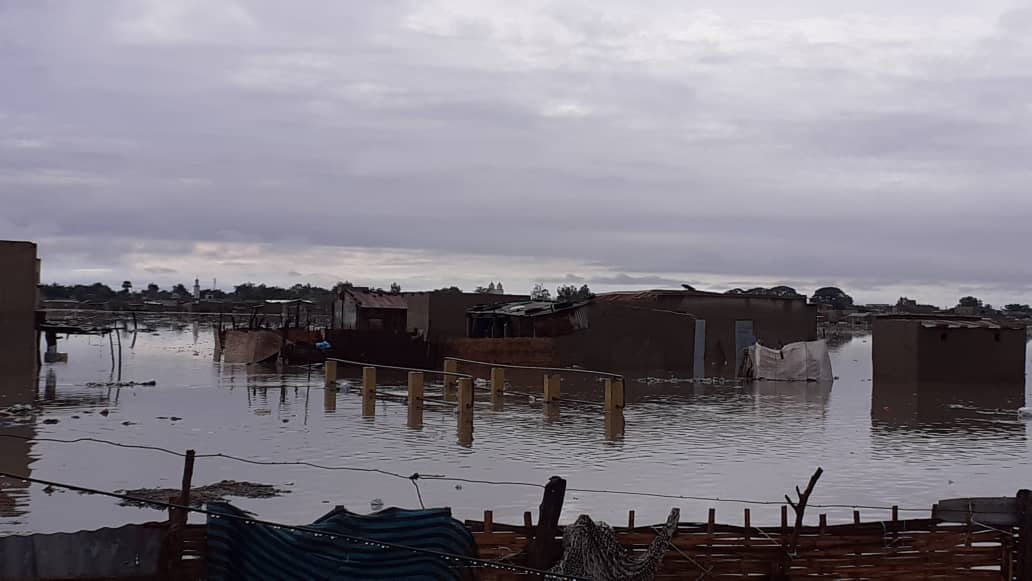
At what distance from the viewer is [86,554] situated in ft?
22.0

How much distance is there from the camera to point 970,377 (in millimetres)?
33469

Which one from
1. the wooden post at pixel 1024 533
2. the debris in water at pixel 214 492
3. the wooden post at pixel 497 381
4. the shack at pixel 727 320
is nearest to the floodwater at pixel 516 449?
the debris in water at pixel 214 492

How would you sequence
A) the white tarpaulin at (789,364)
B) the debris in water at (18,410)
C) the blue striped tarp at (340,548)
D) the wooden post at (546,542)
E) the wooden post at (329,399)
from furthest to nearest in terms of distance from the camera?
1. the white tarpaulin at (789,364)
2. the wooden post at (329,399)
3. the debris in water at (18,410)
4. the wooden post at (546,542)
5. the blue striped tarp at (340,548)

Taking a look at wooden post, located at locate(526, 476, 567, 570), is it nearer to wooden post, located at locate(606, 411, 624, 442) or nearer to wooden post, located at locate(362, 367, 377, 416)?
wooden post, located at locate(606, 411, 624, 442)

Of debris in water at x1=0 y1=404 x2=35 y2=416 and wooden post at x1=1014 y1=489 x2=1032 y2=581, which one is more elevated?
wooden post at x1=1014 y1=489 x2=1032 y2=581

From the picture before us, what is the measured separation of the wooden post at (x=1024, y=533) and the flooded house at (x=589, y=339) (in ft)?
98.1

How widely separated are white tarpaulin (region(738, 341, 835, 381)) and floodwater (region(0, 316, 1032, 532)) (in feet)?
A: 15.5

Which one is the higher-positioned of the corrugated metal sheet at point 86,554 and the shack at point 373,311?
the shack at point 373,311

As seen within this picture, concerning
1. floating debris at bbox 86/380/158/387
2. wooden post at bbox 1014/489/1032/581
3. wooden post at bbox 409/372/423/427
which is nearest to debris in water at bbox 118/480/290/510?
wooden post at bbox 1014/489/1032/581

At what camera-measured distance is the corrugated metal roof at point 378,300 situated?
48.8 metres

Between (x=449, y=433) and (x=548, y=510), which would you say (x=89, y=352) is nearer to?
(x=449, y=433)

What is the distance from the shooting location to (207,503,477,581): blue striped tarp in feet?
23.0

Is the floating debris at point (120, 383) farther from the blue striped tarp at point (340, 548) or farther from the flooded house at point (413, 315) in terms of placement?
the blue striped tarp at point (340, 548)

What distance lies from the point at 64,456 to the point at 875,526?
12336 millimetres
